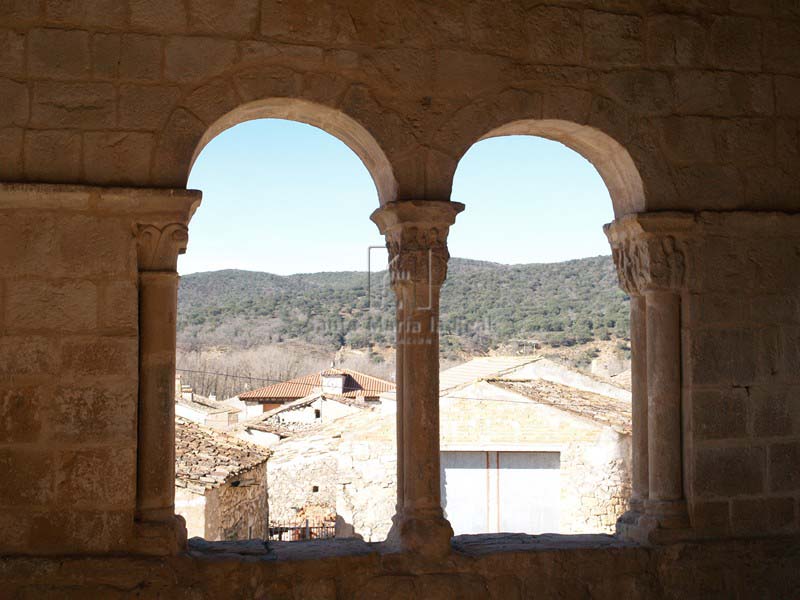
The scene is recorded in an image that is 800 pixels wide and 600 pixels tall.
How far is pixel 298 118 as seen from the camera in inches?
196

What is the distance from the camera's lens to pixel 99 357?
14.3 ft

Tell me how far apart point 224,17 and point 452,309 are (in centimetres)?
3009

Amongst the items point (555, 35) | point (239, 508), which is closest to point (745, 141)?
point (555, 35)

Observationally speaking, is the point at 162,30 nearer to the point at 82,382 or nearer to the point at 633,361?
the point at 82,382

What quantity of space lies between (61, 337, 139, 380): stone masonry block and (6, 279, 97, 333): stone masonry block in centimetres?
8

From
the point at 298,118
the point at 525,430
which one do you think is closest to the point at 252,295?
the point at 525,430

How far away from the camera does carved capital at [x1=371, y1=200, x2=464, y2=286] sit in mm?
4680

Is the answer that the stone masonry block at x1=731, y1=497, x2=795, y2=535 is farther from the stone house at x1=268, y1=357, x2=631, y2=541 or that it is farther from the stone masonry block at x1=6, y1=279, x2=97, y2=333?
the stone house at x1=268, y1=357, x2=631, y2=541

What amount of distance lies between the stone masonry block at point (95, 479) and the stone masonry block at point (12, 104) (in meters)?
1.66

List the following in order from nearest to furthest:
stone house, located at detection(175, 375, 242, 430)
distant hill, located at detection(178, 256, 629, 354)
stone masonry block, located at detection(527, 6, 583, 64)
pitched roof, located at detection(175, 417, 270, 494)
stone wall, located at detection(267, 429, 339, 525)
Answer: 1. stone masonry block, located at detection(527, 6, 583, 64)
2. pitched roof, located at detection(175, 417, 270, 494)
3. stone wall, located at detection(267, 429, 339, 525)
4. stone house, located at detection(175, 375, 242, 430)
5. distant hill, located at detection(178, 256, 629, 354)

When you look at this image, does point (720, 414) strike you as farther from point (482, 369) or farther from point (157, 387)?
point (482, 369)

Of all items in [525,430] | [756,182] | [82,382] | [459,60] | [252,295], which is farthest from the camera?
[252,295]

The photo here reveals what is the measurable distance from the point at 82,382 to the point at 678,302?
3296 millimetres

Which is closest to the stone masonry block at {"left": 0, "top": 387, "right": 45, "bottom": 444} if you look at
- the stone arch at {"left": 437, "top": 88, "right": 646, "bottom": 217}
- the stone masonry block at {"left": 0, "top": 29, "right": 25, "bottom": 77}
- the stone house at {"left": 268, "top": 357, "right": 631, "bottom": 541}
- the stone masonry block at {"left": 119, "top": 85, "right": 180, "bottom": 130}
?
the stone masonry block at {"left": 119, "top": 85, "right": 180, "bottom": 130}
